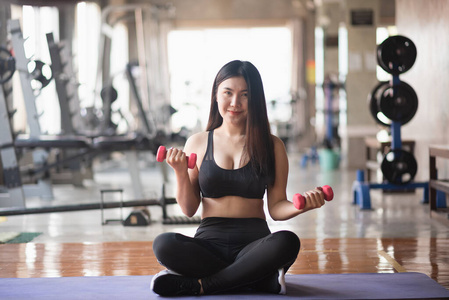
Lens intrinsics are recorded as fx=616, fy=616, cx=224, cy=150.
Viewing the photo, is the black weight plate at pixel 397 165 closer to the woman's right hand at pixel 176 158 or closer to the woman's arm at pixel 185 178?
the woman's arm at pixel 185 178

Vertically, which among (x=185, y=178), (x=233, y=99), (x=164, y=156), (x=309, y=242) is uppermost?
(x=233, y=99)

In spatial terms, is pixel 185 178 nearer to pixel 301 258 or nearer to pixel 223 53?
pixel 301 258

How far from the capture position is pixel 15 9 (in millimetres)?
7055

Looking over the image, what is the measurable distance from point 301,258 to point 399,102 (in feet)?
6.87

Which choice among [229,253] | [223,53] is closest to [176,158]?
[229,253]

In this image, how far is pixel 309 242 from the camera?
3.63 meters

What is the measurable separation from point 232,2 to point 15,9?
24.0ft

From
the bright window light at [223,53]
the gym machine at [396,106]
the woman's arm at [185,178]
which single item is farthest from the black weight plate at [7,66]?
the bright window light at [223,53]

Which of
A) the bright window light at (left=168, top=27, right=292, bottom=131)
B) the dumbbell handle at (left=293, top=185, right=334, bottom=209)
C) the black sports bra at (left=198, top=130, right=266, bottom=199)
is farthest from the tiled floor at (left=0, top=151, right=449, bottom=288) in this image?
the bright window light at (left=168, top=27, right=292, bottom=131)

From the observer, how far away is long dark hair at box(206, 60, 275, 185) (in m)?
2.38

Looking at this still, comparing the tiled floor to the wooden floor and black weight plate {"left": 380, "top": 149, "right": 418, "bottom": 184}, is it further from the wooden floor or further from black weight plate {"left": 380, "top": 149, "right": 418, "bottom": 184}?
black weight plate {"left": 380, "top": 149, "right": 418, "bottom": 184}

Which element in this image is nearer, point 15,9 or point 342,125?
point 15,9

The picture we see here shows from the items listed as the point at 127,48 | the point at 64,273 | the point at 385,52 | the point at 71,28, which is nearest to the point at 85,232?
the point at 64,273

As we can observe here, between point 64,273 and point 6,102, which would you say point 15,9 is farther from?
point 64,273
